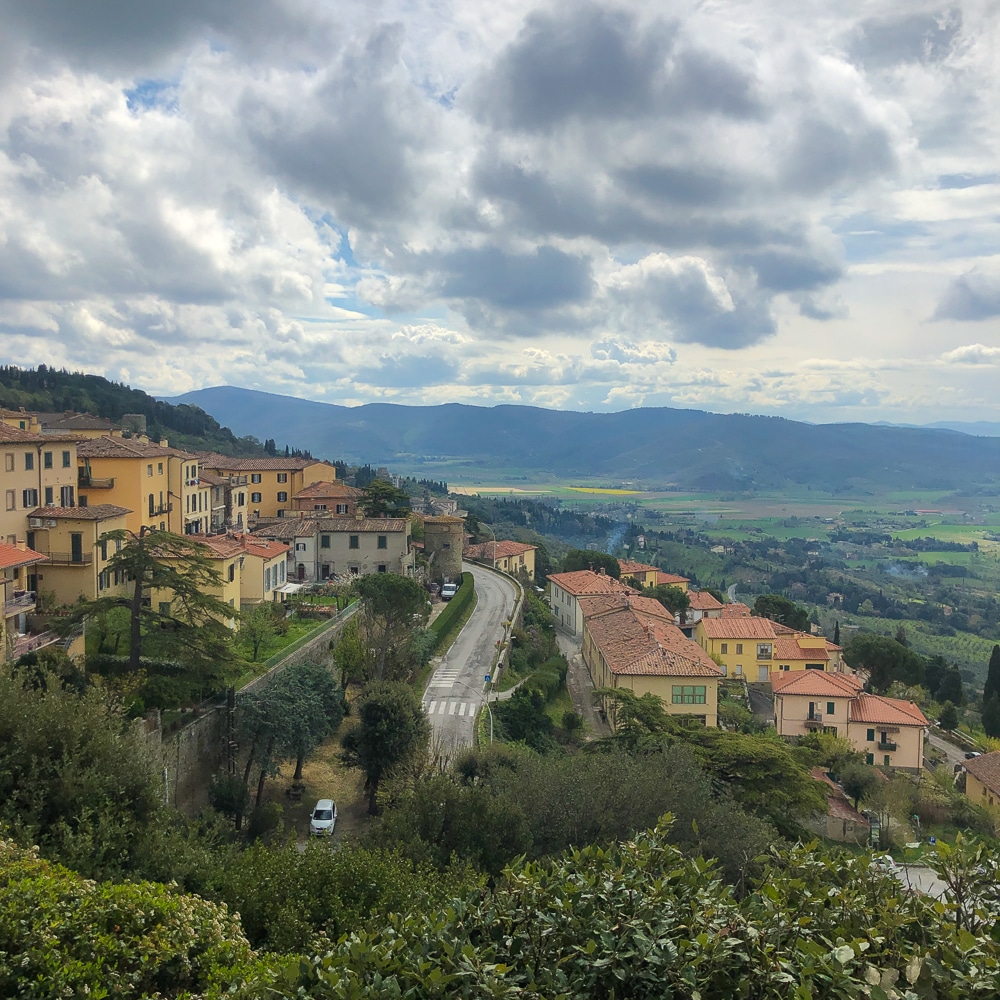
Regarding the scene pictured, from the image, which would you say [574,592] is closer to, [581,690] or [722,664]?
[722,664]

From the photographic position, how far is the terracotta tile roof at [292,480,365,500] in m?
61.4

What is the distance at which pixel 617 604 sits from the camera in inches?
2259

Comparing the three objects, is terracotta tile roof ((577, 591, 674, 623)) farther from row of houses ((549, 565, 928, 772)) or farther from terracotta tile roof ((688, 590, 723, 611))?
terracotta tile roof ((688, 590, 723, 611))

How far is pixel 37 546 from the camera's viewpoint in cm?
3011

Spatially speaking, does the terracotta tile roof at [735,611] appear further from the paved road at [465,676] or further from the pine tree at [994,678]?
the pine tree at [994,678]

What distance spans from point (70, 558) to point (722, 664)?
44.0 m

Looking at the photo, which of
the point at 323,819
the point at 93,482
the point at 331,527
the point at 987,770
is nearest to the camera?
the point at 323,819

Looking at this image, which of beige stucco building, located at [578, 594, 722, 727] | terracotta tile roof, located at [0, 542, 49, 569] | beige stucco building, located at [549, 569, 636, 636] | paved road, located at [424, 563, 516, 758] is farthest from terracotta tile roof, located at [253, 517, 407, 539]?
terracotta tile roof, located at [0, 542, 49, 569]

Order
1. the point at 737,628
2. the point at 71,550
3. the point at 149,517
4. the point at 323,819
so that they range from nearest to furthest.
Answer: the point at 323,819
the point at 71,550
the point at 149,517
the point at 737,628

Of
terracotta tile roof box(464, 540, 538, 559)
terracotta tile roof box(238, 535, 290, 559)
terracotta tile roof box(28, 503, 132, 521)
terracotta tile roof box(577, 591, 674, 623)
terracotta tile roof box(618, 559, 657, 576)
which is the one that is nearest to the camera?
terracotta tile roof box(28, 503, 132, 521)

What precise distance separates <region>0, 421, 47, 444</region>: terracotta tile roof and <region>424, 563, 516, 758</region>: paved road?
19191mm

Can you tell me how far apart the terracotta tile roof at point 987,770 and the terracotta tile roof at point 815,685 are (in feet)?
23.1

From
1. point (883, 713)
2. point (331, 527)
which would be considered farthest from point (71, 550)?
point (883, 713)

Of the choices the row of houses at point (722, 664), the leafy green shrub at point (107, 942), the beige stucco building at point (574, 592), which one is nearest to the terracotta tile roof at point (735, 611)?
the row of houses at point (722, 664)
